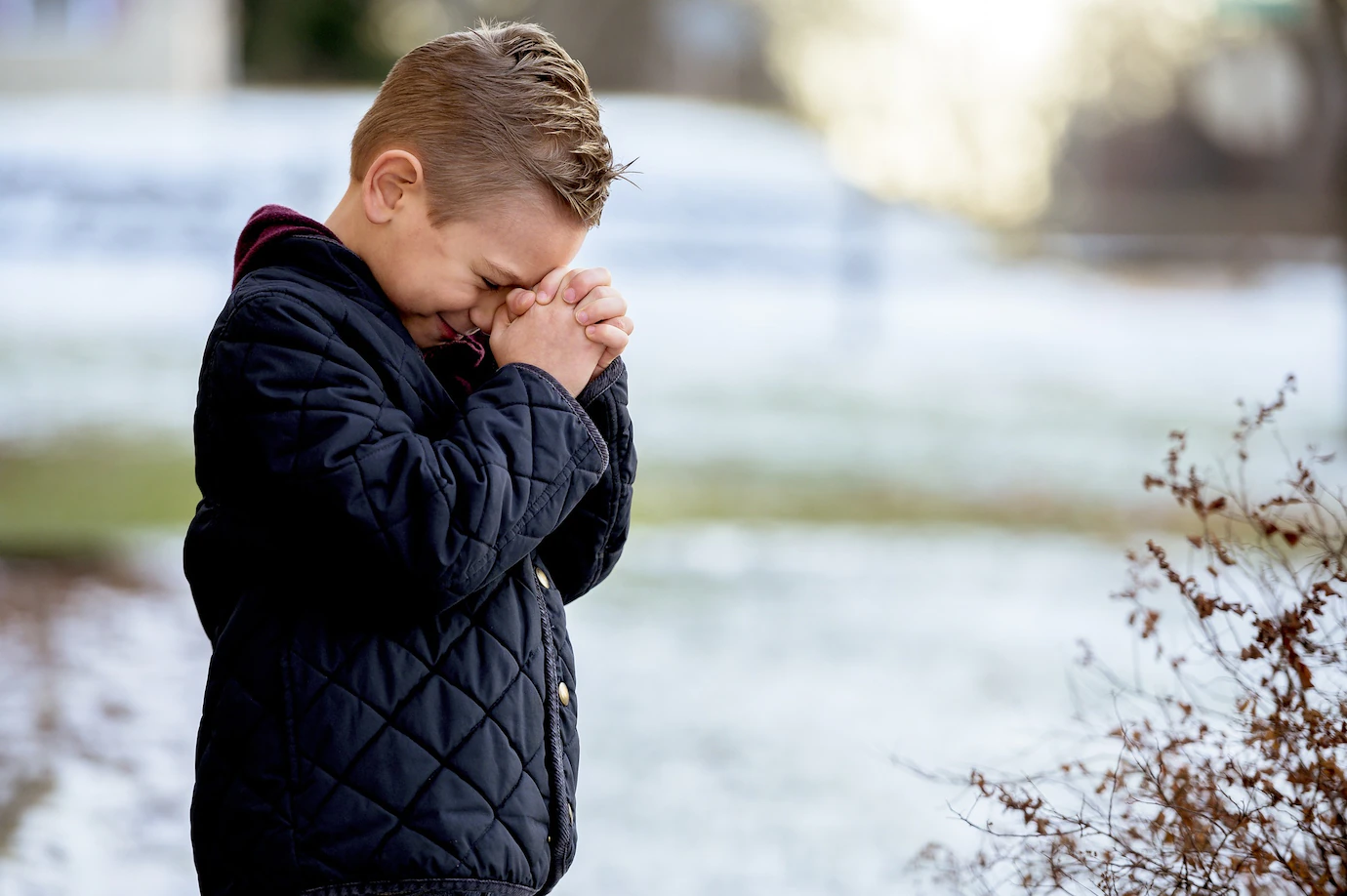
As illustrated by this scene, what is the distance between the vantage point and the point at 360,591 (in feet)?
5.01

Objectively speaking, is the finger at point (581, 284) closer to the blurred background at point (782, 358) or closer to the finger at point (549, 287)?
the finger at point (549, 287)

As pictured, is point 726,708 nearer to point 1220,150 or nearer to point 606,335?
point 606,335

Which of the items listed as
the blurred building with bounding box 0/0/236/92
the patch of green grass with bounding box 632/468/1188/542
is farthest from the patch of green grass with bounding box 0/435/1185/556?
the blurred building with bounding box 0/0/236/92

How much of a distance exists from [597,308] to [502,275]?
114 mm

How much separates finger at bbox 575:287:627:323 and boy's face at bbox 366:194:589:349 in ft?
0.23

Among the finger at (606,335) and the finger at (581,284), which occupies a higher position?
the finger at (581,284)

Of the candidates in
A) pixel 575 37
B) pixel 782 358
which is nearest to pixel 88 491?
pixel 782 358

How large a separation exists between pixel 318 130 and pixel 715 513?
337 inches

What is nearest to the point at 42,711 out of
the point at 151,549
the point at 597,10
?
the point at 151,549

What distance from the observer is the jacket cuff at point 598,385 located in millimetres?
1656

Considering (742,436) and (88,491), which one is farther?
(742,436)

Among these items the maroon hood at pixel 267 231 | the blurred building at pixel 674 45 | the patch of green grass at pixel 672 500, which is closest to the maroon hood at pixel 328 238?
the maroon hood at pixel 267 231

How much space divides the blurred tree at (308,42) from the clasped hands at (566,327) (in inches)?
812

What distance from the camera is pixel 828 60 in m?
22.1
